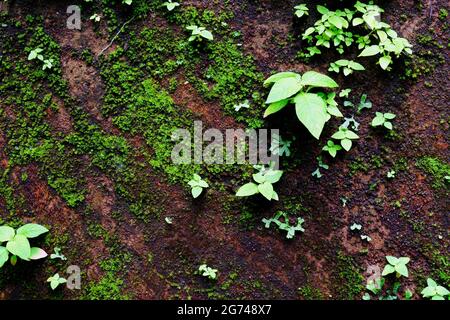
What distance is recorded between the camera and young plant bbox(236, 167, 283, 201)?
3.19 meters

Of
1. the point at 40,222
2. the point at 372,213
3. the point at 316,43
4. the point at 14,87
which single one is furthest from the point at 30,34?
the point at 372,213

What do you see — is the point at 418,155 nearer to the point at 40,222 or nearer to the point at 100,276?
the point at 100,276

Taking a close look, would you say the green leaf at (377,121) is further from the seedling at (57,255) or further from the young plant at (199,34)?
→ the seedling at (57,255)

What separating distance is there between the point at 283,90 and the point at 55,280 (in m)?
2.17

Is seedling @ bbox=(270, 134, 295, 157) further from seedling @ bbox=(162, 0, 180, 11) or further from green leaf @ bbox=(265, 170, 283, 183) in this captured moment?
seedling @ bbox=(162, 0, 180, 11)

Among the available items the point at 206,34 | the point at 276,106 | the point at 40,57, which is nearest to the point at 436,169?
the point at 276,106

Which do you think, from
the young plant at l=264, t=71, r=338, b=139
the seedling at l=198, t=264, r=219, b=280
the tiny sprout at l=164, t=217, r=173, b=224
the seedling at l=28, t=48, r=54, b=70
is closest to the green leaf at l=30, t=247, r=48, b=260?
the tiny sprout at l=164, t=217, r=173, b=224

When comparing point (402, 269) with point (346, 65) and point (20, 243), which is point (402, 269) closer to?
point (346, 65)

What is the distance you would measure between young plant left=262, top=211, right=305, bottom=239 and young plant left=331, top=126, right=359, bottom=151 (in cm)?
65

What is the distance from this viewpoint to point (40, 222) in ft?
11.1

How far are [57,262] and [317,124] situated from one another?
2.18 metres

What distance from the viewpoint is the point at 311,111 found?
3.10m

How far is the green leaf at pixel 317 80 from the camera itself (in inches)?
126

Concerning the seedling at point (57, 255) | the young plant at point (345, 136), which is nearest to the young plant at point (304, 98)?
the young plant at point (345, 136)
